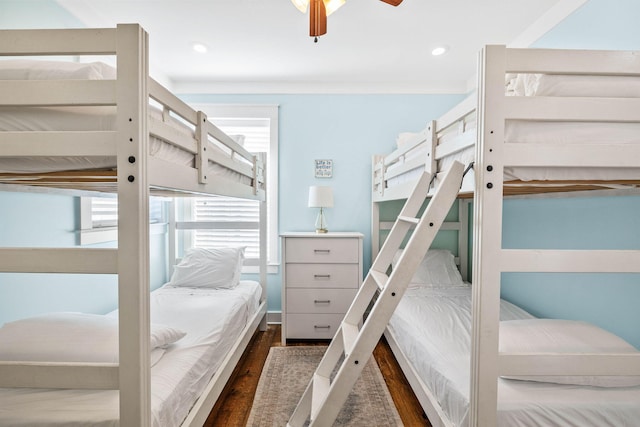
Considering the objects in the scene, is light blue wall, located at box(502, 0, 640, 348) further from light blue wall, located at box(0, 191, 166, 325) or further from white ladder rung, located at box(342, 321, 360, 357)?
light blue wall, located at box(0, 191, 166, 325)

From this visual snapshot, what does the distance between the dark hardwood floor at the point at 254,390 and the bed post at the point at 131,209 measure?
1.06 metres

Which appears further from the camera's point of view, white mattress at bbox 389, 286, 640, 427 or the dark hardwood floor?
Answer: the dark hardwood floor

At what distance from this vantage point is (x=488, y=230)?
998 mm

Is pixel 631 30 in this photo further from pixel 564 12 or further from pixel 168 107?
pixel 168 107

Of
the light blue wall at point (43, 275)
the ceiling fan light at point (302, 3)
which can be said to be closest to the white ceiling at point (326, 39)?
the ceiling fan light at point (302, 3)

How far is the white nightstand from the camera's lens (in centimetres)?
277

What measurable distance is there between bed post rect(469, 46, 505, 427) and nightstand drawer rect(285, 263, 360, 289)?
177 cm

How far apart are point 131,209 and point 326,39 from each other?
6.83 ft

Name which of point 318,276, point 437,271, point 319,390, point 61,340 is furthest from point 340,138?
point 61,340

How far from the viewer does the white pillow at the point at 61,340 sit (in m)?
1.06

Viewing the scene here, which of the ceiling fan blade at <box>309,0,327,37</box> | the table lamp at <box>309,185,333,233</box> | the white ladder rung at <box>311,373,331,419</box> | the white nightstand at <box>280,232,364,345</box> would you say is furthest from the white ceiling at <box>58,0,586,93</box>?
the white ladder rung at <box>311,373,331,419</box>

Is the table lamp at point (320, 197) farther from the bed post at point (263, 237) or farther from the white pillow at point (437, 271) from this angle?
the white pillow at point (437, 271)

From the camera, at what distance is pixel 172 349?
4.96ft

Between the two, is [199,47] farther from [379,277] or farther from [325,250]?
[379,277]
